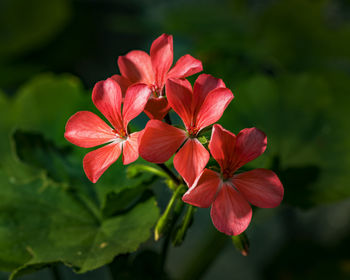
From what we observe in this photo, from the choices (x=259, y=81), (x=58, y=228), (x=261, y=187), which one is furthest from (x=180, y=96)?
(x=259, y=81)

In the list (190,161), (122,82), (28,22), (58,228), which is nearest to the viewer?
(190,161)

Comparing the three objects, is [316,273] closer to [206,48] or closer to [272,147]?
[272,147]

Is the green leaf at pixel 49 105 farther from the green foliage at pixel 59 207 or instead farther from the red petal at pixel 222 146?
the red petal at pixel 222 146

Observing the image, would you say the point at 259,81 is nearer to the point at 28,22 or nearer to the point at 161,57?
the point at 161,57

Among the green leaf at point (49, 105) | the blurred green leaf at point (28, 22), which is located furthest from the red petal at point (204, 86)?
the blurred green leaf at point (28, 22)


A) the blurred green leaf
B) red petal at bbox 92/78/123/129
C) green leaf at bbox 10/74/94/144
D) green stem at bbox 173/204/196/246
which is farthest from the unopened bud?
the blurred green leaf

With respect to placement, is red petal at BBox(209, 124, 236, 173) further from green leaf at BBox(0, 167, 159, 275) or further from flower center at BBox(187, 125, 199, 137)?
green leaf at BBox(0, 167, 159, 275)

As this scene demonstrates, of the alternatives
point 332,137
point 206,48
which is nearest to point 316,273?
point 332,137
